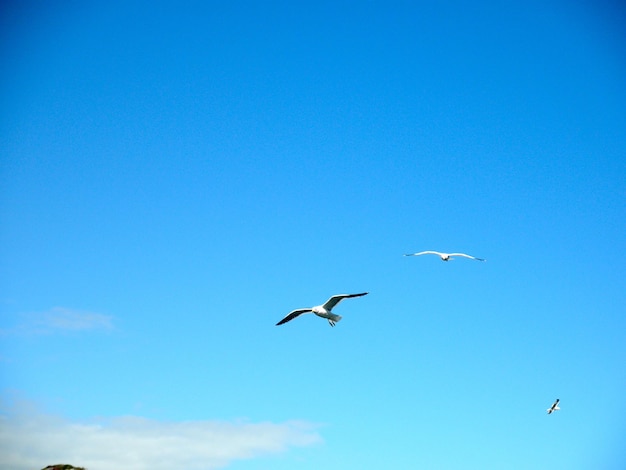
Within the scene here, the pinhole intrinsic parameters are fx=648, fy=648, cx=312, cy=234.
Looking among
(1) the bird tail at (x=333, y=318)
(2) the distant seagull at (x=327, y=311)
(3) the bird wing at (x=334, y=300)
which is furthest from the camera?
(1) the bird tail at (x=333, y=318)

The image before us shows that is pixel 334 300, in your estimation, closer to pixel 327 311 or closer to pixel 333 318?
pixel 327 311

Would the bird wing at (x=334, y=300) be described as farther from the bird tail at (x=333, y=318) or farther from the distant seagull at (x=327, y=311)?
the bird tail at (x=333, y=318)

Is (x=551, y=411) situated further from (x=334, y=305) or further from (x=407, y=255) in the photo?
(x=334, y=305)

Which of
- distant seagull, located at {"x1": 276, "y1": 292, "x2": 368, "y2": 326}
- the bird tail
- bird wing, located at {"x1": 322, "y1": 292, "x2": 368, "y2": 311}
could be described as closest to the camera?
bird wing, located at {"x1": 322, "y1": 292, "x2": 368, "y2": 311}

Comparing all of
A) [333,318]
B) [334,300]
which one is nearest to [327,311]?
[333,318]

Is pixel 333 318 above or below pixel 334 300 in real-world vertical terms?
below

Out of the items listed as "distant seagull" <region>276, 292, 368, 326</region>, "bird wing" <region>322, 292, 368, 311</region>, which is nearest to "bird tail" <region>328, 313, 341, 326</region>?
"distant seagull" <region>276, 292, 368, 326</region>

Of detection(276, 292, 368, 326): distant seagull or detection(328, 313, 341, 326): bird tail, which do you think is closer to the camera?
detection(276, 292, 368, 326): distant seagull

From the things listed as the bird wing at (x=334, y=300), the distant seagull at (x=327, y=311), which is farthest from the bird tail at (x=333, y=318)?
the bird wing at (x=334, y=300)

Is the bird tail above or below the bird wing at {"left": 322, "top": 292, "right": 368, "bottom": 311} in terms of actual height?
below

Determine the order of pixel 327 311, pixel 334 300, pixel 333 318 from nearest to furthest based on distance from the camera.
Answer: pixel 334 300 < pixel 327 311 < pixel 333 318

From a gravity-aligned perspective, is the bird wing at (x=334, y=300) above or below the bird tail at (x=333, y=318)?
above

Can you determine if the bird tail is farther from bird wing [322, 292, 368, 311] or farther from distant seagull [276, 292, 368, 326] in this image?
bird wing [322, 292, 368, 311]

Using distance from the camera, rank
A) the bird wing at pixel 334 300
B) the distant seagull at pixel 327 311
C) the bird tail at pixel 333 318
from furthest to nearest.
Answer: the bird tail at pixel 333 318
the distant seagull at pixel 327 311
the bird wing at pixel 334 300
